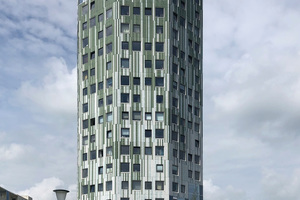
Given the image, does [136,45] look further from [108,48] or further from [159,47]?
[108,48]

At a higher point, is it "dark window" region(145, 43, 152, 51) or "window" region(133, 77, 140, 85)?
"dark window" region(145, 43, 152, 51)

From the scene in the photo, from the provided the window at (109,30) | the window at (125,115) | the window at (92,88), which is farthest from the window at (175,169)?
the window at (109,30)

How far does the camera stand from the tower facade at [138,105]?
10375 centimetres

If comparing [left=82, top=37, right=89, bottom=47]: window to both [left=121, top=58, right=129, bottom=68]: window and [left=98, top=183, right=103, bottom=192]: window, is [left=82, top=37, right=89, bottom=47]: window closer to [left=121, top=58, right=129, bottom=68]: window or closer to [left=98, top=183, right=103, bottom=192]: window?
[left=121, top=58, right=129, bottom=68]: window

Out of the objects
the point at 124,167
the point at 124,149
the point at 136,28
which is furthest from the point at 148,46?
the point at 124,167

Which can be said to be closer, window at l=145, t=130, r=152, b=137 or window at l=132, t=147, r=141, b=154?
window at l=132, t=147, r=141, b=154

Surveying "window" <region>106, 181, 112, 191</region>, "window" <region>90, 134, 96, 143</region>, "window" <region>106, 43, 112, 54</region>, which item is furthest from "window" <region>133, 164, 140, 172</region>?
"window" <region>106, 43, 112, 54</region>

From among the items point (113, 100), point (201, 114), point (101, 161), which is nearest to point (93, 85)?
point (113, 100)

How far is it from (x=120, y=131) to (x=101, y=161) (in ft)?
22.0

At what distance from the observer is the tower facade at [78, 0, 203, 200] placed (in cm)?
10375

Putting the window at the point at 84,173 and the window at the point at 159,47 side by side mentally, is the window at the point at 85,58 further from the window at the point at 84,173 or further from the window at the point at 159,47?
the window at the point at 84,173

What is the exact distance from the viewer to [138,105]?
4178 inches

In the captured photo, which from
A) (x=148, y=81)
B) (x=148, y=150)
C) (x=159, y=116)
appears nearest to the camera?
(x=148, y=150)

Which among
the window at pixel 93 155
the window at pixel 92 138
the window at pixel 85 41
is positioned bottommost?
the window at pixel 93 155
